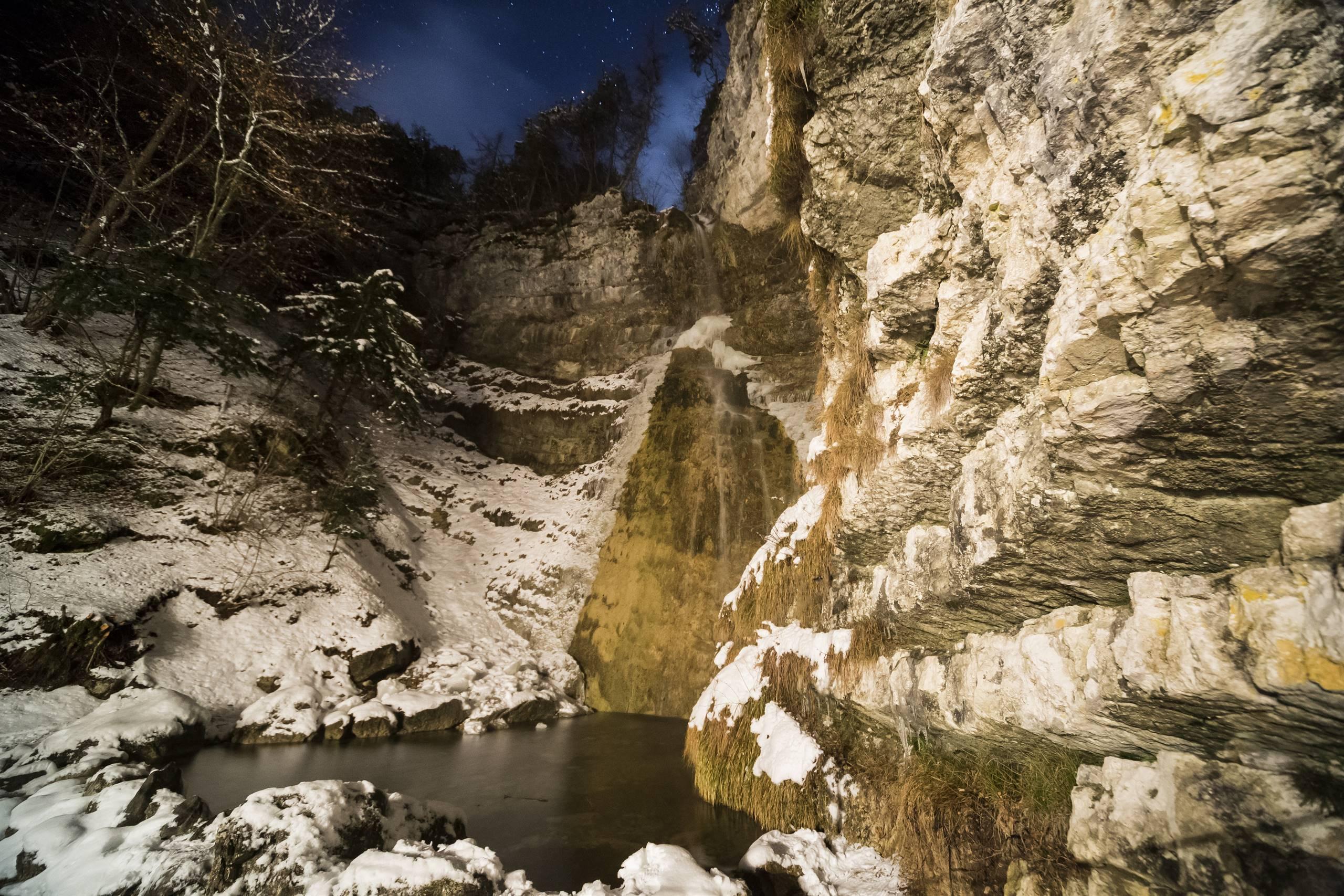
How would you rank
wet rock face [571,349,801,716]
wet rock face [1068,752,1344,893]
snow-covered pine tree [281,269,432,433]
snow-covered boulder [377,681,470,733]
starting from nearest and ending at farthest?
1. wet rock face [1068,752,1344,893]
2. snow-covered boulder [377,681,470,733]
3. wet rock face [571,349,801,716]
4. snow-covered pine tree [281,269,432,433]

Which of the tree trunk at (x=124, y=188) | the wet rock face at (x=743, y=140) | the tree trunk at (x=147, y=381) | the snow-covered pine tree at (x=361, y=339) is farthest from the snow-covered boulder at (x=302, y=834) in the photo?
the wet rock face at (x=743, y=140)

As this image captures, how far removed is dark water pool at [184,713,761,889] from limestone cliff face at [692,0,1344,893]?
2.74m

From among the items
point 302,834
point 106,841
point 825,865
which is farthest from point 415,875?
point 825,865

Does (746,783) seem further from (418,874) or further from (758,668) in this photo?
(418,874)

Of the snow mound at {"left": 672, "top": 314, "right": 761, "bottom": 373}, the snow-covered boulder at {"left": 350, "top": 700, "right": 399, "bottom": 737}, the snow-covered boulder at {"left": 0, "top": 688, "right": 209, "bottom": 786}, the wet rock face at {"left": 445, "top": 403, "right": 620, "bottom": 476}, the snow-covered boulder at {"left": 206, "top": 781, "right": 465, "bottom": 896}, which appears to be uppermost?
the snow mound at {"left": 672, "top": 314, "right": 761, "bottom": 373}

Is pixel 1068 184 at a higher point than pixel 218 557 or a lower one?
higher

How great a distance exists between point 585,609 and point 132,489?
903 cm

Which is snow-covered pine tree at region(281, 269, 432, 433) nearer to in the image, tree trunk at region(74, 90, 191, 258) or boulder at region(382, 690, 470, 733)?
tree trunk at region(74, 90, 191, 258)

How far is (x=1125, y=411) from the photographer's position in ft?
7.32

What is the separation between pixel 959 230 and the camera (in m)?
3.66

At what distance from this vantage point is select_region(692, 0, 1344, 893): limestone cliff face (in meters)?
1.73

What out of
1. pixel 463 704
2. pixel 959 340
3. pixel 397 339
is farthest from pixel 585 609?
pixel 959 340

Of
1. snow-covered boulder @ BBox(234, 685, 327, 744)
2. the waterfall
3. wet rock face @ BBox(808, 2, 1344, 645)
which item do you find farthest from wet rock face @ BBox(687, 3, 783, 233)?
snow-covered boulder @ BBox(234, 685, 327, 744)

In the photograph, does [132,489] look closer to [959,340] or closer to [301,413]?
[301,413]
